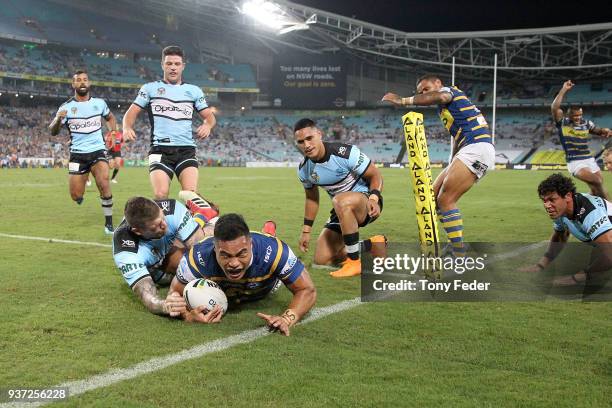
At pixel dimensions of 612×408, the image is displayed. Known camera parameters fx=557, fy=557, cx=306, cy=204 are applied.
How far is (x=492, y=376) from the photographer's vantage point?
10.3 feet

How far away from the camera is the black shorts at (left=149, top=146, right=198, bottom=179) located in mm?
7711

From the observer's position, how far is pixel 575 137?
1036 cm

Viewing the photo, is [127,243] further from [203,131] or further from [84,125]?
[84,125]

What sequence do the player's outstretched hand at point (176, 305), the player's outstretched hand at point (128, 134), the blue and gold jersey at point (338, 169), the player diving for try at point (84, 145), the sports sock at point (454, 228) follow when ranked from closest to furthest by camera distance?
the player's outstretched hand at point (176, 305), the blue and gold jersey at point (338, 169), the sports sock at point (454, 228), the player's outstretched hand at point (128, 134), the player diving for try at point (84, 145)

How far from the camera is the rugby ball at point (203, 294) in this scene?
13.6 ft

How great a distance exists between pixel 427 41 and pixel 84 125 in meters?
48.9

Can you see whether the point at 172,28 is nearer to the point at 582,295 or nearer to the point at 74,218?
the point at 74,218

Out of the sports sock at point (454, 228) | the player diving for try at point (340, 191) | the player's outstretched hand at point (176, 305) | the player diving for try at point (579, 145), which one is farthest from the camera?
the player diving for try at point (579, 145)

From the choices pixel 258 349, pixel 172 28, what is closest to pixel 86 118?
pixel 258 349

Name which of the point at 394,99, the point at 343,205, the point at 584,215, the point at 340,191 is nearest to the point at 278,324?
the point at 343,205

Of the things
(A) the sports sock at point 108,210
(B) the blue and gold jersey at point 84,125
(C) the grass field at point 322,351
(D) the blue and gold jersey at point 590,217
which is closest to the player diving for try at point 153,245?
(C) the grass field at point 322,351

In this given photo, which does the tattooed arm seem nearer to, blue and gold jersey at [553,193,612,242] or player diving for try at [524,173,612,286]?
player diving for try at [524,173,612,286]

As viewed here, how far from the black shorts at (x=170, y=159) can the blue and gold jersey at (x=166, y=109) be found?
0.07 metres

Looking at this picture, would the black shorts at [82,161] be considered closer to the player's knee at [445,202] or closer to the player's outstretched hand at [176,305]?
the player's knee at [445,202]
